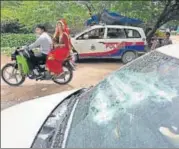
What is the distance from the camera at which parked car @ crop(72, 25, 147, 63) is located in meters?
11.4

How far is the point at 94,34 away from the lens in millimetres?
11469

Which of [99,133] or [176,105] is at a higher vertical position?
[176,105]

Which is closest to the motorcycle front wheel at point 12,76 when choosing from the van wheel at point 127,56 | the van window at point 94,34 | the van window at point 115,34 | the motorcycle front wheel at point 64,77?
the motorcycle front wheel at point 64,77

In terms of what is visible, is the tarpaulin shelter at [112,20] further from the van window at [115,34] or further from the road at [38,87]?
the road at [38,87]

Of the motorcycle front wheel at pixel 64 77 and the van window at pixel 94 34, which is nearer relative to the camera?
the motorcycle front wheel at pixel 64 77

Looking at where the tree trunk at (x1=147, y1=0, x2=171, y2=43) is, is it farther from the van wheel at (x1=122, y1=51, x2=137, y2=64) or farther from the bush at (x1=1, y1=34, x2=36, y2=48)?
the bush at (x1=1, y1=34, x2=36, y2=48)

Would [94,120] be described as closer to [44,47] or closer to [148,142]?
[148,142]

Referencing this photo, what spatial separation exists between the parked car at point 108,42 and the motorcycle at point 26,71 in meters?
4.03

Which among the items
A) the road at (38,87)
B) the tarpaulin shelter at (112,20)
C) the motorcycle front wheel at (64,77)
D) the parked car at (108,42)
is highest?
the tarpaulin shelter at (112,20)

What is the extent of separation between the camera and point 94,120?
1.83 metres

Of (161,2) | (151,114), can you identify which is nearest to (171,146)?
(151,114)

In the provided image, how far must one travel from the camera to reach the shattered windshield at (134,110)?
162cm

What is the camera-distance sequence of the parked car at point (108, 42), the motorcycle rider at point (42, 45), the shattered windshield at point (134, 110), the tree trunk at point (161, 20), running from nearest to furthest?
the shattered windshield at point (134, 110) < the motorcycle rider at point (42, 45) < the parked car at point (108, 42) < the tree trunk at point (161, 20)

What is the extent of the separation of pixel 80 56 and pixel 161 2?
4.48 metres
